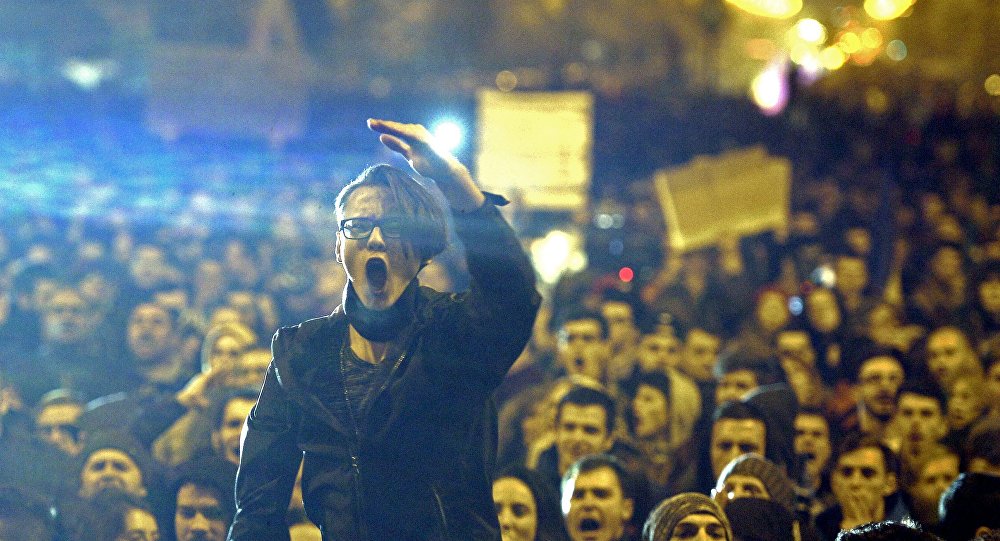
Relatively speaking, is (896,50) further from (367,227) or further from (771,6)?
(367,227)

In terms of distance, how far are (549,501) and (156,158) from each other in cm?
965

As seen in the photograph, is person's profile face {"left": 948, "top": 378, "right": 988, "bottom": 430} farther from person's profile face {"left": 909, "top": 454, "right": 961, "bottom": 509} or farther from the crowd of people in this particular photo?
person's profile face {"left": 909, "top": 454, "right": 961, "bottom": 509}

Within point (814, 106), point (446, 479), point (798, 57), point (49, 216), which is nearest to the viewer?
point (446, 479)

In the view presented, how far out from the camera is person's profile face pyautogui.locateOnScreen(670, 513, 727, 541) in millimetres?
4488

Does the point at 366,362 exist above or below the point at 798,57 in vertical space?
below

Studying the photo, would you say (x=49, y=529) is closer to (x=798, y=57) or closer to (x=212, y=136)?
(x=212, y=136)

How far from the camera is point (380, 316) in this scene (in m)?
3.38

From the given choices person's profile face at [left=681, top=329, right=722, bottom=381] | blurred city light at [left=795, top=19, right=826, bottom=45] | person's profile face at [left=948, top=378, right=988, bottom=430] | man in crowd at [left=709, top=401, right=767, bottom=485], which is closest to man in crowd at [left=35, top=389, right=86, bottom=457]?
man in crowd at [left=709, top=401, right=767, bottom=485]

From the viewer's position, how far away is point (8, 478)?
5.81 m

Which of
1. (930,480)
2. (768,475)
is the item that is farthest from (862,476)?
(768,475)

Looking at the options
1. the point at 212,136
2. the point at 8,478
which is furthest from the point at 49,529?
the point at 212,136

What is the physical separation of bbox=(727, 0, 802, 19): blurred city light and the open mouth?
23681 millimetres

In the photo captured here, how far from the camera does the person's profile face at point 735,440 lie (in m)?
5.94

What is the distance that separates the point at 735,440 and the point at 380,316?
10.0 feet
